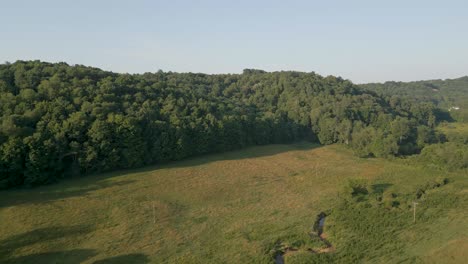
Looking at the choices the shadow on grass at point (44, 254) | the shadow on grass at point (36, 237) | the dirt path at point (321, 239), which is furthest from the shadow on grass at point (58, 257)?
the dirt path at point (321, 239)

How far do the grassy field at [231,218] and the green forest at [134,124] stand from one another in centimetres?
359

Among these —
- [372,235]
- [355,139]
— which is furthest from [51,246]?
[355,139]

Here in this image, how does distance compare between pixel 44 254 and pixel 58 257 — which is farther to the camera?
pixel 44 254

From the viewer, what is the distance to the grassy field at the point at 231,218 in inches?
1097

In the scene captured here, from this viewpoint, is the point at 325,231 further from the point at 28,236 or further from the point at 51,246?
the point at 28,236

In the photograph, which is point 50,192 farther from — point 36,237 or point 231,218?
point 231,218

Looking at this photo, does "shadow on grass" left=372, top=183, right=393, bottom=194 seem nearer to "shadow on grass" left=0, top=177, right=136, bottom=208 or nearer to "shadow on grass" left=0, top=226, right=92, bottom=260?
"shadow on grass" left=0, top=177, right=136, bottom=208

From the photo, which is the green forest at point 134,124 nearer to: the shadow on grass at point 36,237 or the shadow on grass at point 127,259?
the shadow on grass at point 36,237

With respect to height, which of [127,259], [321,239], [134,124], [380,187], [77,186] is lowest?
[321,239]

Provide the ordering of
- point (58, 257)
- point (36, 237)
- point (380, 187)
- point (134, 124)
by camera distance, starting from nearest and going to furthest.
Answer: point (58, 257), point (36, 237), point (380, 187), point (134, 124)

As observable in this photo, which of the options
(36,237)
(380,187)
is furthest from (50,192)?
(380,187)

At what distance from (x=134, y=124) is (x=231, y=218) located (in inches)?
981

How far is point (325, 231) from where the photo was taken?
33094mm

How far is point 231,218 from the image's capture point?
35.8 m
